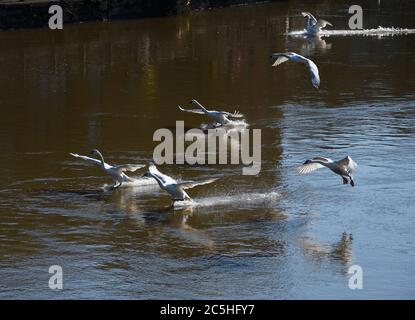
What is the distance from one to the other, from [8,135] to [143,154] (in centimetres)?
316

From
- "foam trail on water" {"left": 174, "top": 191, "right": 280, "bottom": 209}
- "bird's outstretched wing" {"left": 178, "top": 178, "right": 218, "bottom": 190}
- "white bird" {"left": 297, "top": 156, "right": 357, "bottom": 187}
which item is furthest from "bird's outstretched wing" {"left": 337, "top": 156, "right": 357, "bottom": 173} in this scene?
"bird's outstretched wing" {"left": 178, "top": 178, "right": 218, "bottom": 190}

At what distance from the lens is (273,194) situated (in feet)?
56.5

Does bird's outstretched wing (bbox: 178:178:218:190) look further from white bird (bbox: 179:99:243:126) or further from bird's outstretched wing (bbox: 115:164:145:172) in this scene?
white bird (bbox: 179:99:243:126)

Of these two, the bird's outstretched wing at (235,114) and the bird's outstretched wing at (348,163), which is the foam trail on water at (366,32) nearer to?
the bird's outstretched wing at (235,114)

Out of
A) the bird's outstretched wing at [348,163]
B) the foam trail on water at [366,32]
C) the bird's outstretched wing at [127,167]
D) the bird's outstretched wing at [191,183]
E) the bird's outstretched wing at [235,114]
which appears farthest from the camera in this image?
the foam trail on water at [366,32]

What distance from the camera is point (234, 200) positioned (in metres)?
16.9

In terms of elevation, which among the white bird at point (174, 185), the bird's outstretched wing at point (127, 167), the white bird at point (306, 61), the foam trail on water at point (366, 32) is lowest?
the white bird at point (174, 185)

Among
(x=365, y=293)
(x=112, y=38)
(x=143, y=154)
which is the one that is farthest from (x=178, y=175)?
(x=112, y=38)

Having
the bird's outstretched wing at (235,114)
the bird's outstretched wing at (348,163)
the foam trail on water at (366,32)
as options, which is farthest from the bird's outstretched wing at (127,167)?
the foam trail on water at (366,32)

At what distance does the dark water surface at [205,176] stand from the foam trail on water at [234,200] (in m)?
0.04

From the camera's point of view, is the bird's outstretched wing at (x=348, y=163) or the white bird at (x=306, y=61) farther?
the white bird at (x=306, y=61)

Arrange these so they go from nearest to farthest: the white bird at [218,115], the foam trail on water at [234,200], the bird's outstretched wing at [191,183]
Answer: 1. the bird's outstretched wing at [191,183]
2. the foam trail on water at [234,200]
3. the white bird at [218,115]

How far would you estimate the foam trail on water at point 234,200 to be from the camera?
16.7 m
